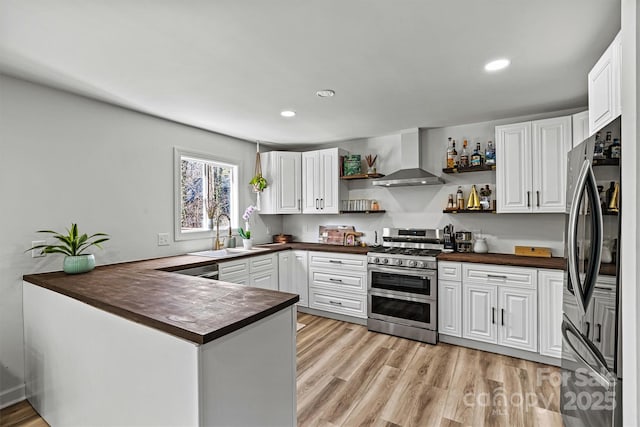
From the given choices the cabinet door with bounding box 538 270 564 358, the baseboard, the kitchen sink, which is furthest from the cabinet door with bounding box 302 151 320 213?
the baseboard

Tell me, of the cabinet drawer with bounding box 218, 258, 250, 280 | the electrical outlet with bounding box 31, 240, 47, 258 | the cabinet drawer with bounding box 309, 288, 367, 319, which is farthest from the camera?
the cabinet drawer with bounding box 309, 288, 367, 319

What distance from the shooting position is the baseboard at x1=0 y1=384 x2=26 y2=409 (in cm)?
213

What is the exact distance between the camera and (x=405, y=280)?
130 inches

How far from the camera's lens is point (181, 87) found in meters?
2.41

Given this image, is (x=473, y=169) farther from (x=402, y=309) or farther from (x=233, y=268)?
(x=233, y=268)

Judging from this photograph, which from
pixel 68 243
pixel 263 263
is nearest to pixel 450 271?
pixel 263 263

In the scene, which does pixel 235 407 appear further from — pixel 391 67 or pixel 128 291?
pixel 391 67

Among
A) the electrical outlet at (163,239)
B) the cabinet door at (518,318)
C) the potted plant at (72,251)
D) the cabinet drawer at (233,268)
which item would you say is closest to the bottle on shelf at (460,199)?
the cabinet door at (518,318)

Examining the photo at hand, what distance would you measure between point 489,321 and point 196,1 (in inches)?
133

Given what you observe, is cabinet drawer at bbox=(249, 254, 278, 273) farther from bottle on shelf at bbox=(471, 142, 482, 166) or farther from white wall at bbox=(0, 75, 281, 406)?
bottle on shelf at bbox=(471, 142, 482, 166)

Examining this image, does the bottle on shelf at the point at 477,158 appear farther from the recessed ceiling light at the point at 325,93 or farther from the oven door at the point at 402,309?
the recessed ceiling light at the point at 325,93

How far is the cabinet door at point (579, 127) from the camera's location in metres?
2.69

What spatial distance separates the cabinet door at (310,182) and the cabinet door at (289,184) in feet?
0.22

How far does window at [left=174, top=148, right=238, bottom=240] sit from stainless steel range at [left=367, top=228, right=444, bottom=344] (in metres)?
2.04
